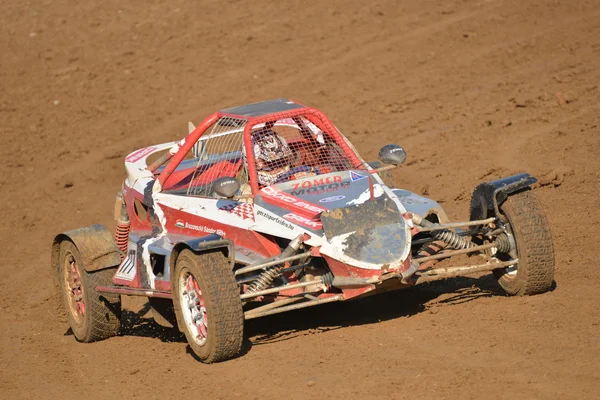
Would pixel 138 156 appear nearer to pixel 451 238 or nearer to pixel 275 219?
pixel 275 219

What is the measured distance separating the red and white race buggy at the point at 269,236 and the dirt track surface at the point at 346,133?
398mm

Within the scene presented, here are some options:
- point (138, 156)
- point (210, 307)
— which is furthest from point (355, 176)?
point (138, 156)

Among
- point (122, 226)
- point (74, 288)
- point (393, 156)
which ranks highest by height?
point (393, 156)

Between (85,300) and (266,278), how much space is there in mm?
2231

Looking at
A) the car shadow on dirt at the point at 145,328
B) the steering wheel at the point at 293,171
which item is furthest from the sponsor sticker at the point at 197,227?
the car shadow on dirt at the point at 145,328

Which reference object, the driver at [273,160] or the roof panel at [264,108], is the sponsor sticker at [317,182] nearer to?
the driver at [273,160]

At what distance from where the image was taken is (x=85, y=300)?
9.76 metres

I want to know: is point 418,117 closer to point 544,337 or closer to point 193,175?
point 193,175

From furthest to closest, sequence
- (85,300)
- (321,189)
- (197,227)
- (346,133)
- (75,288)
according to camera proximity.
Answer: (346,133) → (75,288) → (85,300) → (197,227) → (321,189)

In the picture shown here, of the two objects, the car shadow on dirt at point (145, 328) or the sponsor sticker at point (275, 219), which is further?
the car shadow on dirt at point (145, 328)

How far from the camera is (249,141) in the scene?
9.21 meters

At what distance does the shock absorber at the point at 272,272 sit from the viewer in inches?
324

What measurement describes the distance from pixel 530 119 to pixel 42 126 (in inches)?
331

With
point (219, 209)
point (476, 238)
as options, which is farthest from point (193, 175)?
point (476, 238)
